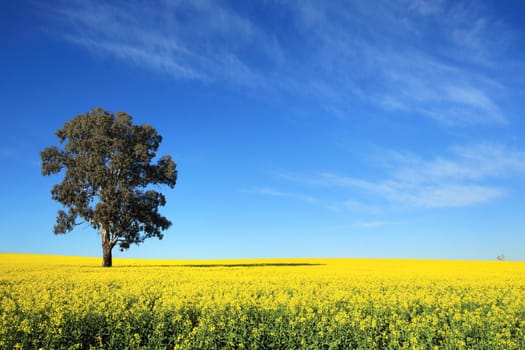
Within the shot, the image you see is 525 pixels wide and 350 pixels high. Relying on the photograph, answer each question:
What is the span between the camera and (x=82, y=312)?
39.6 feet

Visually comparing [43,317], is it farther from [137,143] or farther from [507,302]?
[137,143]

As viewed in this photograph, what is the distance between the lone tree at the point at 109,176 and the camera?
44844 mm

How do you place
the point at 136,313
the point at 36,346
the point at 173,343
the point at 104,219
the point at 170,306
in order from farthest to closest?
the point at 104,219, the point at 170,306, the point at 136,313, the point at 173,343, the point at 36,346

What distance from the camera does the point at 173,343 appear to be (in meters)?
10.9

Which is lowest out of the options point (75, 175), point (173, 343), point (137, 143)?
point (173, 343)

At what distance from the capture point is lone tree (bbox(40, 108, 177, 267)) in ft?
147

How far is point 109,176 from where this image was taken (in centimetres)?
4556

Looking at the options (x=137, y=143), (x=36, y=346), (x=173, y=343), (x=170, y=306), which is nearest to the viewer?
(x=36, y=346)

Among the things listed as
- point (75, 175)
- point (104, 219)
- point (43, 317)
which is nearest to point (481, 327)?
point (43, 317)

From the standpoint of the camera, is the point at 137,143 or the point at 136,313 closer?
the point at 136,313

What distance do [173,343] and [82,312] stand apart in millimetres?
3054

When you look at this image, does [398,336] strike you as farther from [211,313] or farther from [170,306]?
[170,306]

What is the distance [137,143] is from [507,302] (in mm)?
39999

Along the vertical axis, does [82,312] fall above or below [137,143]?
below
